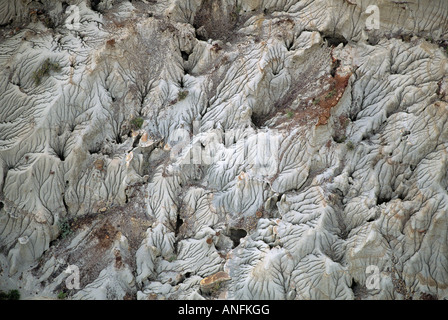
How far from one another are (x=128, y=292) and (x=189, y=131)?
6049 mm

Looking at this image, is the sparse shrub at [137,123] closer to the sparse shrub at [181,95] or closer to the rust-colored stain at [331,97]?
the sparse shrub at [181,95]

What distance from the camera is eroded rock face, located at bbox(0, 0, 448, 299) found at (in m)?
15.1

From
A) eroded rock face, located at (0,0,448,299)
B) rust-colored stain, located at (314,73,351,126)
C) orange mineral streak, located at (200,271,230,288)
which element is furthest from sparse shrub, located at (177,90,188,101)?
orange mineral streak, located at (200,271,230,288)

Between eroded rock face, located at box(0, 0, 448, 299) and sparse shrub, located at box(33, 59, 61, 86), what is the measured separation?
0.05m

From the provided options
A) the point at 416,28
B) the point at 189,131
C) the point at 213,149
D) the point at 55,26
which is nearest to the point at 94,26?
the point at 55,26

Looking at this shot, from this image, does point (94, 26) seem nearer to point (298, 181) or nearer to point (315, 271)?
point (298, 181)

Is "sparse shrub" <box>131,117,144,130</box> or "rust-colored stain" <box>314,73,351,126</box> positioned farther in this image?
"sparse shrub" <box>131,117,144,130</box>

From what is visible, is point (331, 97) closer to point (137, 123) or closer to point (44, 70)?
point (137, 123)

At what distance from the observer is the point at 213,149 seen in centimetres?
1717

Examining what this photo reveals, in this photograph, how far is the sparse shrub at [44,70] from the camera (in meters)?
17.4

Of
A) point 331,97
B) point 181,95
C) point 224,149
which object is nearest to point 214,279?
point 224,149

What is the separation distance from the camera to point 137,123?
57.7 feet

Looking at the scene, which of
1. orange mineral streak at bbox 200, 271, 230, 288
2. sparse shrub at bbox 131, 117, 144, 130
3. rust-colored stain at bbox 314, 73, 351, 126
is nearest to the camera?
orange mineral streak at bbox 200, 271, 230, 288

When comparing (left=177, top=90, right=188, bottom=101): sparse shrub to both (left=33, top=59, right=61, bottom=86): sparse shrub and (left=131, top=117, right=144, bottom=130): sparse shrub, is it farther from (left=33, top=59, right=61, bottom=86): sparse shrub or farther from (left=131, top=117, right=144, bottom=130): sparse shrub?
(left=33, top=59, right=61, bottom=86): sparse shrub
